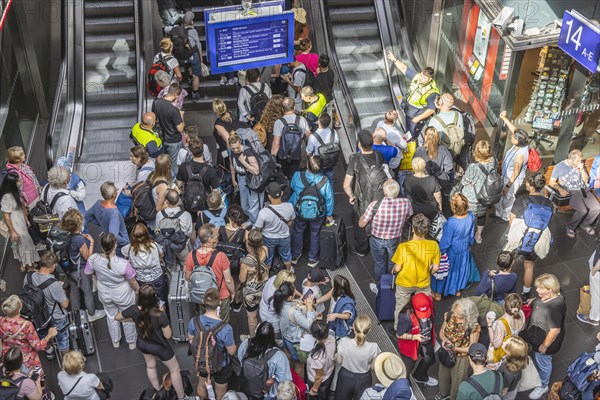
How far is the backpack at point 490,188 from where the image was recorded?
10.9 meters

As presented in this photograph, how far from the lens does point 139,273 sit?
9484mm

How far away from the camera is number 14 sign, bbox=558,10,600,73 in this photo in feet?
35.1

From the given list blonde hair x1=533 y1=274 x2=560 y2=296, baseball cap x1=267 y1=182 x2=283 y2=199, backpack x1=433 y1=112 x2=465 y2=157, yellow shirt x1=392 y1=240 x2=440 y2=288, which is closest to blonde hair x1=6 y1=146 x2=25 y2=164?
baseball cap x1=267 y1=182 x2=283 y2=199

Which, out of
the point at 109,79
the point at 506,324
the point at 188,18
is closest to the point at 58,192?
the point at 188,18

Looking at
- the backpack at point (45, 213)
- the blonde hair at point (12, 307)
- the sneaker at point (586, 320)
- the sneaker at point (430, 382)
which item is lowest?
the sneaker at point (430, 382)

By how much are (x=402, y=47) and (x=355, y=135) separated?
2281 mm

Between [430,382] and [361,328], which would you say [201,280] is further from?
[430,382]

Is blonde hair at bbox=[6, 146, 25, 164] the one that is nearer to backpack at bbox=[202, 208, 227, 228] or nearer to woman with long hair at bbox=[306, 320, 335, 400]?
backpack at bbox=[202, 208, 227, 228]

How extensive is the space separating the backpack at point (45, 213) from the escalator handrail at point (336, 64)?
17.2ft

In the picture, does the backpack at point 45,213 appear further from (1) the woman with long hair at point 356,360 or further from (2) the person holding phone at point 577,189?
(2) the person holding phone at point 577,189

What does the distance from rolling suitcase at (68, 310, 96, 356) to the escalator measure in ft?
20.1

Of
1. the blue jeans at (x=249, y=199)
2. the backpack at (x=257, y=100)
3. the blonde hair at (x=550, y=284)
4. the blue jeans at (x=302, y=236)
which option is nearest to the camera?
the blonde hair at (x=550, y=284)

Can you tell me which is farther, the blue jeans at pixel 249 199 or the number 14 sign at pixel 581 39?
the blue jeans at pixel 249 199

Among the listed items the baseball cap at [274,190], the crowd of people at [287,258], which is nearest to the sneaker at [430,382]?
the crowd of people at [287,258]
